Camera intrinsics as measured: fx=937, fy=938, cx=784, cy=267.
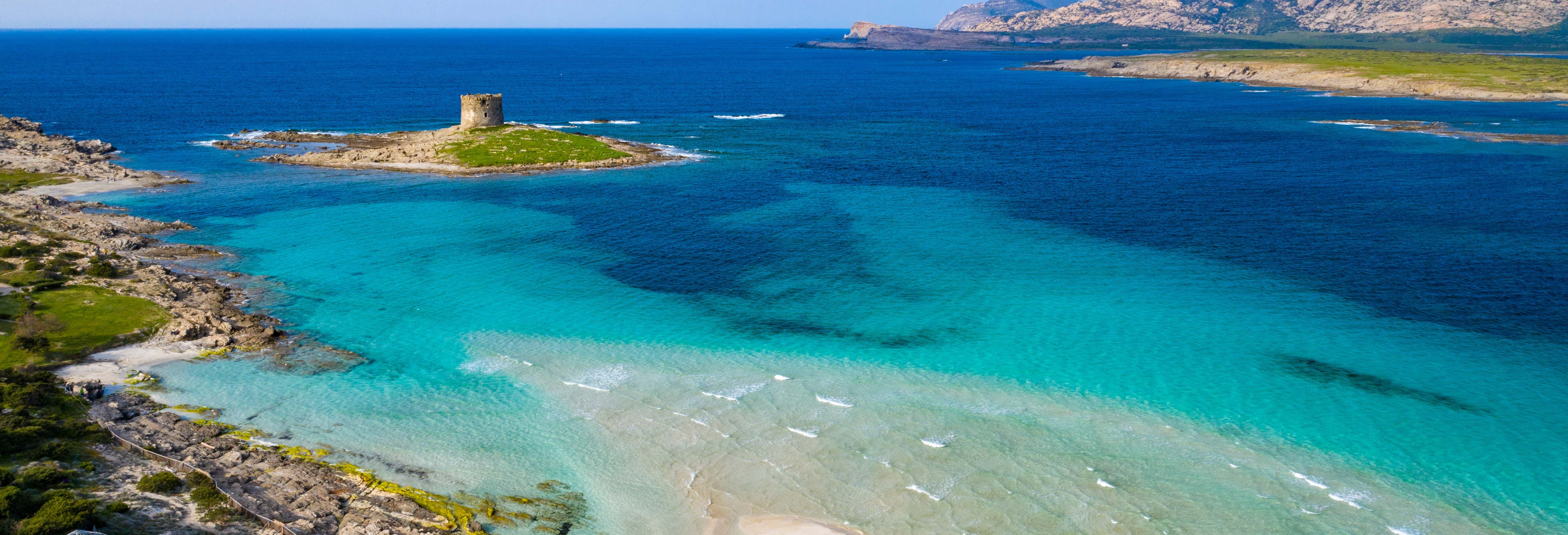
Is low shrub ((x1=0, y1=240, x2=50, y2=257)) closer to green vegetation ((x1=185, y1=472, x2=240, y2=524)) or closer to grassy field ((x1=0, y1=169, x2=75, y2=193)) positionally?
grassy field ((x1=0, y1=169, x2=75, y2=193))

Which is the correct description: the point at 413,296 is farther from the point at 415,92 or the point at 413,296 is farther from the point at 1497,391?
the point at 415,92

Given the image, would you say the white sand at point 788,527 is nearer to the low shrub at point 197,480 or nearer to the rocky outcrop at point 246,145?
the low shrub at point 197,480

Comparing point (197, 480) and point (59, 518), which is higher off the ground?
point (59, 518)

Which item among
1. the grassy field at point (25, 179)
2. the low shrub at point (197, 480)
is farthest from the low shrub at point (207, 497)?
the grassy field at point (25, 179)

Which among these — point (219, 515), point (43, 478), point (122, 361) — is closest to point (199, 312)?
point (122, 361)

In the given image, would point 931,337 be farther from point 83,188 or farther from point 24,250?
point 83,188
